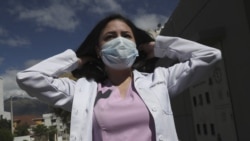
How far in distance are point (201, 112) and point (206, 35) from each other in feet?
7.56

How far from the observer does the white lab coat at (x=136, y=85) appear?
232 centimetres

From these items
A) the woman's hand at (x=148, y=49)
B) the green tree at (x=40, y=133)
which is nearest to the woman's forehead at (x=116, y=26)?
the woman's hand at (x=148, y=49)

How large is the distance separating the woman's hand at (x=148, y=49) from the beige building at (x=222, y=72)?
7.59ft

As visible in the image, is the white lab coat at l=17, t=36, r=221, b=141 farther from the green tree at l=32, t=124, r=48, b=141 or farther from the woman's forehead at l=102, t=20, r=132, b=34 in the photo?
the green tree at l=32, t=124, r=48, b=141

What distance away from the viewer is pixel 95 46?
2.85m

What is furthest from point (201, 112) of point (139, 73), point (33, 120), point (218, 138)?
point (33, 120)

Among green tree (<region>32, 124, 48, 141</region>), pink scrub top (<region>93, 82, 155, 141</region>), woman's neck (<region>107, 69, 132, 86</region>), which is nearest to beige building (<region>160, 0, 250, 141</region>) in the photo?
woman's neck (<region>107, 69, 132, 86</region>)

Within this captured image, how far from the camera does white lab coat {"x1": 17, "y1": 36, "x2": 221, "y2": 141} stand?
232cm

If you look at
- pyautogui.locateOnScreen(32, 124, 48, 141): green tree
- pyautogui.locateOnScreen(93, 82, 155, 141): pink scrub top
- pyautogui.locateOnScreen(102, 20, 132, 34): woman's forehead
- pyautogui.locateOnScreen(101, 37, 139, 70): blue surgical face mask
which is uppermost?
pyautogui.locateOnScreen(32, 124, 48, 141): green tree

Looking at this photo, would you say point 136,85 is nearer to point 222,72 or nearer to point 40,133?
point 222,72

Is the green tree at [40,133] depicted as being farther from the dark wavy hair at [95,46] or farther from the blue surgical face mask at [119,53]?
the blue surgical face mask at [119,53]

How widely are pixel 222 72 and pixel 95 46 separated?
3.70 m

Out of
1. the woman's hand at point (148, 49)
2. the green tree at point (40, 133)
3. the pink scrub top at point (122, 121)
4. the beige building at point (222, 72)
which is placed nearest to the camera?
the pink scrub top at point (122, 121)

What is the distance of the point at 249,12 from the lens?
476cm
